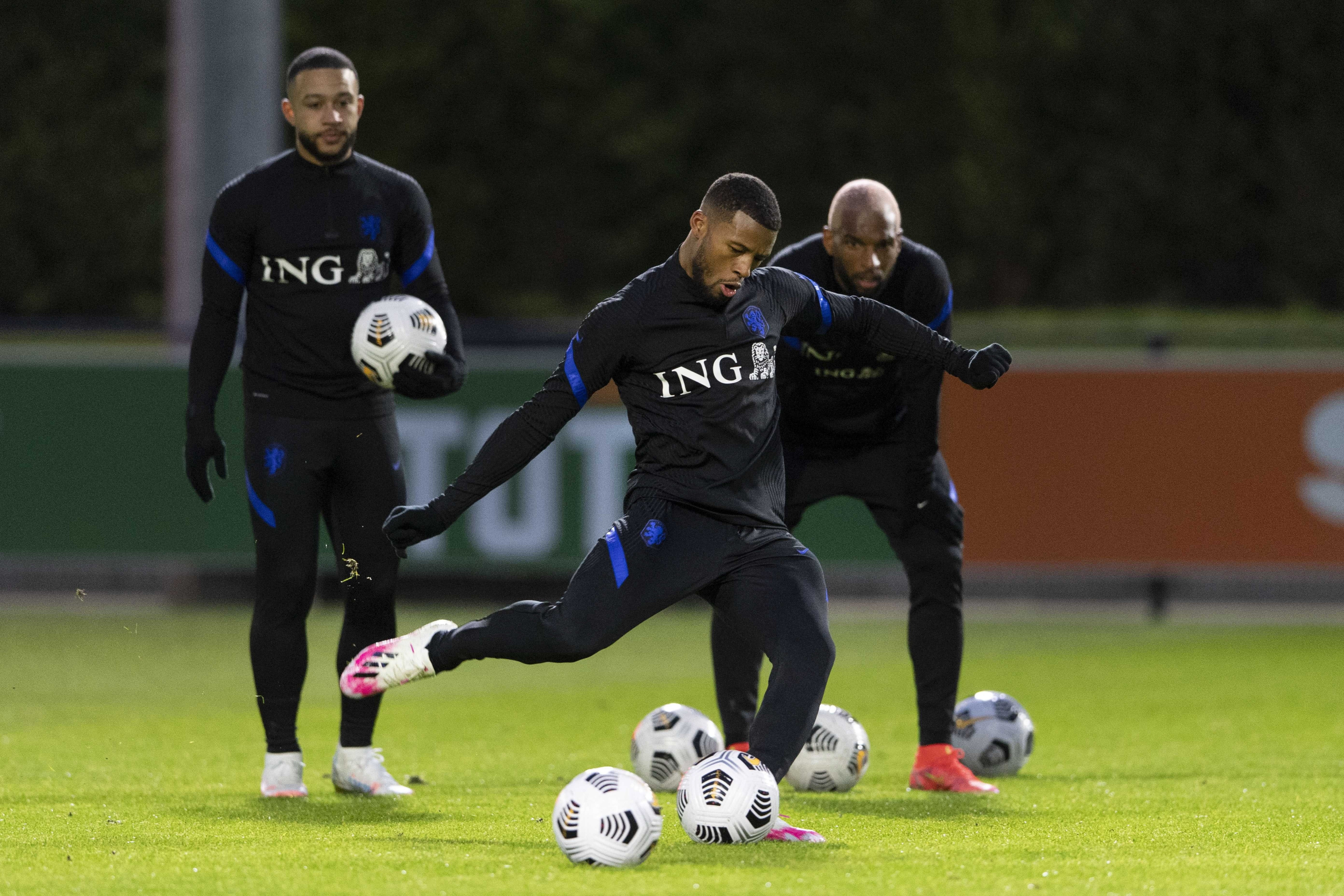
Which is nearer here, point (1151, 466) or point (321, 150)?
point (321, 150)

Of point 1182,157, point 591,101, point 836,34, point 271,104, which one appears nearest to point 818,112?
point 836,34

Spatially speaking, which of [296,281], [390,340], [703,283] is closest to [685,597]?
[703,283]

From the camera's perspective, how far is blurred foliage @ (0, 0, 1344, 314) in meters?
31.2

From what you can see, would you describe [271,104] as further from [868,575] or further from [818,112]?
[818,112]

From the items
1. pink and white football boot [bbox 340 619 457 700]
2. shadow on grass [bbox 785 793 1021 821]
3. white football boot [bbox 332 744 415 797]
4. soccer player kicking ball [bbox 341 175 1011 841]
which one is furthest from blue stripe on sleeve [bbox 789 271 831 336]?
white football boot [bbox 332 744 415 797]

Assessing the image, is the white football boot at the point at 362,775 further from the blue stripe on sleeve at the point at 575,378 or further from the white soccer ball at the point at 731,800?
the blue stripe on sleeve at the point at 575,378

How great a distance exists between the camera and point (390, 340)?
700cm

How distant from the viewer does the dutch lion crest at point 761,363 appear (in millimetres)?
6234

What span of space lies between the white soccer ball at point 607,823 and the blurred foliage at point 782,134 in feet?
83.4

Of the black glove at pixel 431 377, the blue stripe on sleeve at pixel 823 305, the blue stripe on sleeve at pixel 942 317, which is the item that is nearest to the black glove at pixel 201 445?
the black glove at pixel 431 377

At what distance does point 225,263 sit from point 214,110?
27.3 ft

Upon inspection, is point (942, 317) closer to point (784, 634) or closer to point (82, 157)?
point (784, 634)

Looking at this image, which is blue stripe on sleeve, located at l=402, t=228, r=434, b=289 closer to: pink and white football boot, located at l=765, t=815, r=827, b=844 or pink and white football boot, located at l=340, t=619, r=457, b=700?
pink and white football boot, located at l=340, t=619, r=457, b=700

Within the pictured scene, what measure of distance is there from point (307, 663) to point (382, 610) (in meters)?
0.37
